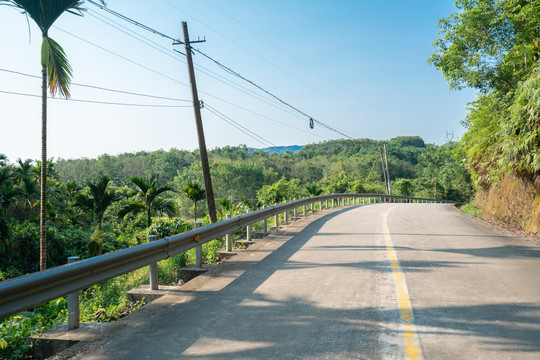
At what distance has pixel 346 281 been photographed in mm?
6250

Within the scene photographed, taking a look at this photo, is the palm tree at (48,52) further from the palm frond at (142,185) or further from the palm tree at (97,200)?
the palm frond at (142,185)

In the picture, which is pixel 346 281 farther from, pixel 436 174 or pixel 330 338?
pixel 436 174

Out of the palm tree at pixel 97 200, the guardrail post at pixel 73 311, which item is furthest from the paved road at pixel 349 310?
the palm tree at pixel 97 200

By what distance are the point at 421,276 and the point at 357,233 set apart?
17.2 feet

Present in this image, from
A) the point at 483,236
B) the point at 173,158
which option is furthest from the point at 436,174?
the point at 173,158

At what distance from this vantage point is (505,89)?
1569 cm

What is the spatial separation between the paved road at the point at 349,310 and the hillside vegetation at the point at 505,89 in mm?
3694

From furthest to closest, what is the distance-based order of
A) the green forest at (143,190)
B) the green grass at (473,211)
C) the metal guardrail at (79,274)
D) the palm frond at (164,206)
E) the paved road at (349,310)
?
the palm frond at (164,206)
the green forest at (143,190)
the green grass at (473,211)
the paved road at (349,310)
the metal guardrail at (79,274)

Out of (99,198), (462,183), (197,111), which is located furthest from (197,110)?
(462,183)

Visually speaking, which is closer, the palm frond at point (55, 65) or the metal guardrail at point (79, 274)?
the metal guardrail at point (79, 274)

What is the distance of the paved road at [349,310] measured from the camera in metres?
3.79

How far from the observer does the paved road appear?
3.79m

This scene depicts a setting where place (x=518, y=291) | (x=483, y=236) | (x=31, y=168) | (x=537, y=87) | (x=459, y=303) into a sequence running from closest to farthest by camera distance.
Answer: (x=459, y=303)
(x=518, y=291)
(x=537, y=87)
(x=483, y=236)
(x=31, y=168)

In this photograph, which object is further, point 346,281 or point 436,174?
point 436,174
